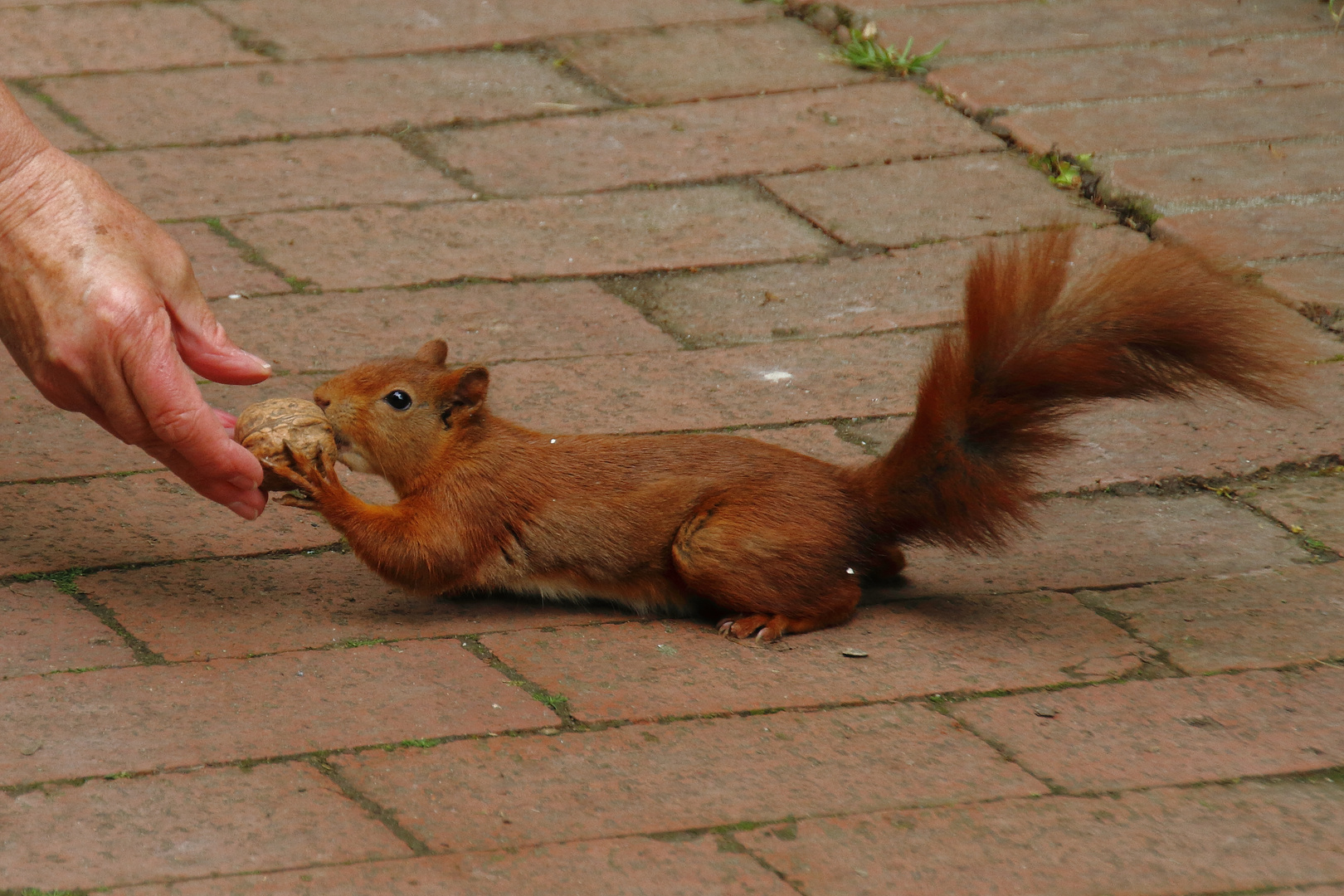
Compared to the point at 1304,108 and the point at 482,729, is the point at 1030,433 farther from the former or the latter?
the point at 1304,108

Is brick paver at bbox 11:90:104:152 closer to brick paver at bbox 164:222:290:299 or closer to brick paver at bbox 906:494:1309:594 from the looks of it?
brick paver at bbox 164:222:290:299

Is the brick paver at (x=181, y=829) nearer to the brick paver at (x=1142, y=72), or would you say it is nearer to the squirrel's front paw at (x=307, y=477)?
the squirrel's front paw at (x=307, y=477)

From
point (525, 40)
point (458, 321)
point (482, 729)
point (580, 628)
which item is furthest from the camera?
point (525, 40)

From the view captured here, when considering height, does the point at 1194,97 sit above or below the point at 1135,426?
above

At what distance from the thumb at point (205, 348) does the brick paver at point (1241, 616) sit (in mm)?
1730

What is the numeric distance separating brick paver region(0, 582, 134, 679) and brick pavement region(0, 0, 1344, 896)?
0.01 meters

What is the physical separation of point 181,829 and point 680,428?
6.02ft

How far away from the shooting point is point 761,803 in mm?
2674

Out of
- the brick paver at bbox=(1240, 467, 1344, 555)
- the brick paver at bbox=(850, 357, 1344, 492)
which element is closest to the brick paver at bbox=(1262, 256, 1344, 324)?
the brick paver at bbox=(850, 357, 1344, 492)

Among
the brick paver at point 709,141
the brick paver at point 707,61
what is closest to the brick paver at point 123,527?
the brick paver at point 709,141

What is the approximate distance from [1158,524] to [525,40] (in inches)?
153

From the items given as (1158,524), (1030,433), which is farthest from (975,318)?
(1158,524)

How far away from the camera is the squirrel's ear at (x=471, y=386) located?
3514 millimetres

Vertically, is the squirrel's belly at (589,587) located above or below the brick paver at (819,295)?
below
